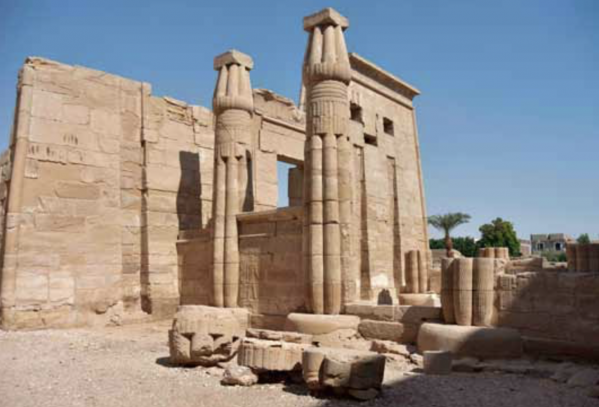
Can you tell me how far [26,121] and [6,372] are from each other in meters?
5.81

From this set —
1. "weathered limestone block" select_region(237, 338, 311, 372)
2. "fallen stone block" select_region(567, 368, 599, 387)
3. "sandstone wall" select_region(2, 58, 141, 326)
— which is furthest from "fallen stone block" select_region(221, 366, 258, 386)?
"sandstone wall" select_region(2, 58, 141, 326)

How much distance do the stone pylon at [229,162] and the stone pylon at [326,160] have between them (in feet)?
7.28

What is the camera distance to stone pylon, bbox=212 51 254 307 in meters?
10.7

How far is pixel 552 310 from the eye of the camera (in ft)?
23.0

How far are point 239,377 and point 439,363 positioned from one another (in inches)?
Result: 97.9

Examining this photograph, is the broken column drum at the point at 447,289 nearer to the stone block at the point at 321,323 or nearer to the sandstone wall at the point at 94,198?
the stone block at the point at 321,323

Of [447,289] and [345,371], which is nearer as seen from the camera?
[345,371]

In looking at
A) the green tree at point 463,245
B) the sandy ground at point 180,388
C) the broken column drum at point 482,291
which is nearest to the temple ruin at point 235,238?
the broken column drum at point 482,291

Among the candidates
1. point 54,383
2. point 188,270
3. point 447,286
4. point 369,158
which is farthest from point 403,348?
point 369,158

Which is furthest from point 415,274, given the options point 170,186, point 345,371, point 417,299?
point 345,371

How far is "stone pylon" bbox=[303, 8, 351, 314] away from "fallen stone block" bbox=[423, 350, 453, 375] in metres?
2.61

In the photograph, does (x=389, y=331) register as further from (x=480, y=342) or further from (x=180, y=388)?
(x=180, y=388)

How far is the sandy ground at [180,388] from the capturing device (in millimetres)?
5250

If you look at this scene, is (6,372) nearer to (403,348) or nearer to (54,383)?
(54,383)
